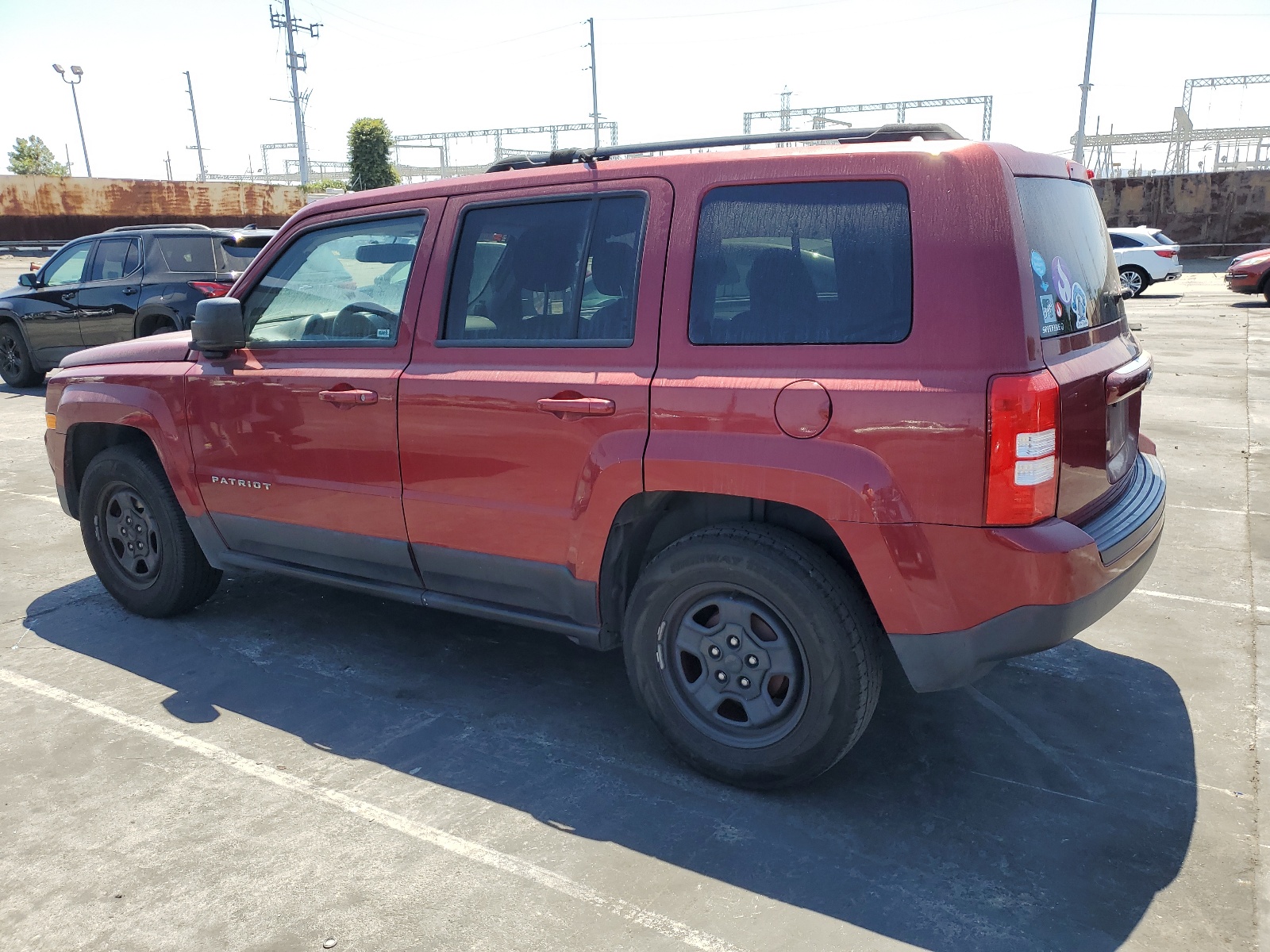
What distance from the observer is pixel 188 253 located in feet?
37.5

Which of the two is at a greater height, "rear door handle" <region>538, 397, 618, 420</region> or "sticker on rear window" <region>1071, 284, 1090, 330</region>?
"sticker on rear window" <region>1071, 284, 1090, 330</region>

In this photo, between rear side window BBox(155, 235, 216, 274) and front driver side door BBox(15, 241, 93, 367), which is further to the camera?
front driver side door BBox(15, 241, 93, 367)

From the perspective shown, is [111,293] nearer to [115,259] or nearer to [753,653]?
[115,259]

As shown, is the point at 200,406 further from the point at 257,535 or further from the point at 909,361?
the point at 909,361

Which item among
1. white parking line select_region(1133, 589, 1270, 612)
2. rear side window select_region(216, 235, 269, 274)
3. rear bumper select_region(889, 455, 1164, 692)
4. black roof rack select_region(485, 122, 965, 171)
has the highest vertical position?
black roof rack select_region(485, 122, 965, 171)

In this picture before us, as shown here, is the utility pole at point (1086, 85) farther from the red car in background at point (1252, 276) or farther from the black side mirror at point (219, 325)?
the black side mirror at point (219, 325)

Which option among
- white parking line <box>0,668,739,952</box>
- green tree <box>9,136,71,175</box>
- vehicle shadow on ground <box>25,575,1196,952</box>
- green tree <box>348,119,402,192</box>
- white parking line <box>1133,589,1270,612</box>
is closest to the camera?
white parking line <box>0,668,739,952</box>

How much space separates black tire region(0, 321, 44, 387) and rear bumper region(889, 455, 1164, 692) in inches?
503

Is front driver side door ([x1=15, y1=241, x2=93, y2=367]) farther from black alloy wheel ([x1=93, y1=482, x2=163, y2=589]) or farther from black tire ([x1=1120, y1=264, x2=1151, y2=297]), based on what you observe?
black tire ([x1=1120, y1=264, x2=1151, y2=297])

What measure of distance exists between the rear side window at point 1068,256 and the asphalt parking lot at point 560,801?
1494 mm

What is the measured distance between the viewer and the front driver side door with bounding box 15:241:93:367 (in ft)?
38.9

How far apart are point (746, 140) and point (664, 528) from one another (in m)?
1.39

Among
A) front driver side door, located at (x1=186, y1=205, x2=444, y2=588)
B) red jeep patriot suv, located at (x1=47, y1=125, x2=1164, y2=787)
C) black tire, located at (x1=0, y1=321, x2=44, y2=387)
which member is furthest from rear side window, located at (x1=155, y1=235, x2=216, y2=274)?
red jeep patriot suv, located at (x1=47, y1=125, x2=1164, y2=787)

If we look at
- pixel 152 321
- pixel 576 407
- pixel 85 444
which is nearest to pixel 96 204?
pixel 152 321
